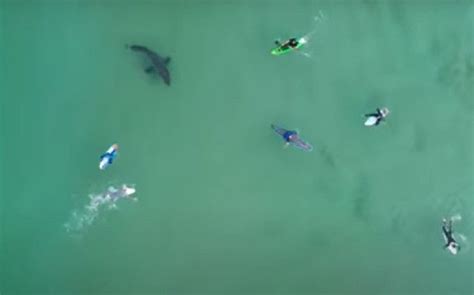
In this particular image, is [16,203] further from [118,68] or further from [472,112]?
[472,112]

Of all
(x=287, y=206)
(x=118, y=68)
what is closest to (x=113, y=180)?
(x=118, y=68)

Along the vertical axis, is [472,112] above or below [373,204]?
above

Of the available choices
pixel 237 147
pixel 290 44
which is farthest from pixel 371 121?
pixel 237 147

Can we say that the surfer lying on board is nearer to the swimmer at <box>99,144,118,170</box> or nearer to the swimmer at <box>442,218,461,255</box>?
the swimmer at <box>99,144,118,170</box>

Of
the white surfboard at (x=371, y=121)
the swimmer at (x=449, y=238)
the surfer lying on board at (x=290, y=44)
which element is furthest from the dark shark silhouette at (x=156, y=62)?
the swimmer at (x=449, y=238)

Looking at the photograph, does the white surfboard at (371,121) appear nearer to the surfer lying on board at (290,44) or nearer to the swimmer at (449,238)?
the surfer lying on board at (290,44)

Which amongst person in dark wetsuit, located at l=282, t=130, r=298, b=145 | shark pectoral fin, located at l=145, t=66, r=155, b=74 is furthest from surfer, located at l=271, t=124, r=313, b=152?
shark pectoral fin, located at l=145, t=66, r=155, b=74
